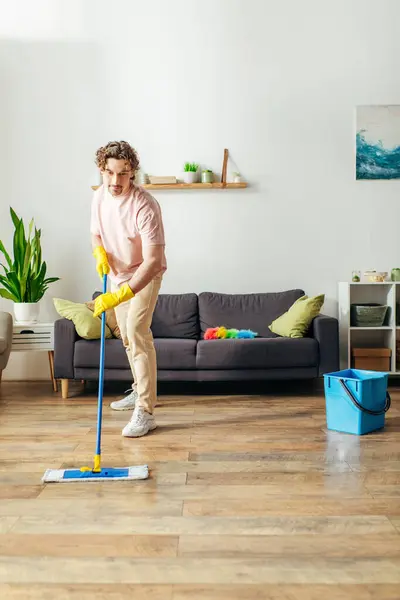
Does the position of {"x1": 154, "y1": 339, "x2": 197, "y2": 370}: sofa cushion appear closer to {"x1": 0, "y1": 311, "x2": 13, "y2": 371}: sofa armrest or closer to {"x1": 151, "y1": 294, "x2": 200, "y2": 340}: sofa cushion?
{"x1": 151, "y1": 294, "x2": 200, "y2": 340}: sofa cushion

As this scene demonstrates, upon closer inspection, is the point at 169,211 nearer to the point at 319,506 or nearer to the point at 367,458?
the point at 367,458

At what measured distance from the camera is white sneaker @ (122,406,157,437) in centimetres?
298

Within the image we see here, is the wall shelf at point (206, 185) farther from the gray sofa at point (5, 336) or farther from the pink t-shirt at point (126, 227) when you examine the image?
the pink t-shirt at point (126, 227)

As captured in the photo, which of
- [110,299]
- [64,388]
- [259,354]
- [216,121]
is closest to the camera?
[110,299]

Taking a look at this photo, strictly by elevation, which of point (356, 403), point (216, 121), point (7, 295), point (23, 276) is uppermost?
point (216, 121)

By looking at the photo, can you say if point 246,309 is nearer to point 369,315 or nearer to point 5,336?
point 369,315

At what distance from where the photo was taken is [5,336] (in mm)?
3979

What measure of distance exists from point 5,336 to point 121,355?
0.75 meters

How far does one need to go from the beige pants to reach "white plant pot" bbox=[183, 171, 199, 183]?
1771 millimetres

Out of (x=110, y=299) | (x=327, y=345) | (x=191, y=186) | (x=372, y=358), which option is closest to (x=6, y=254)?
(x=191, y=186)

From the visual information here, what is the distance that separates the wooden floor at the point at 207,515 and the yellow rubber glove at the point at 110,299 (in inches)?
24.7

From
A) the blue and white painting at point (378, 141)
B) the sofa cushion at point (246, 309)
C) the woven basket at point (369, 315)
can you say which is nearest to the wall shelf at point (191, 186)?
the sofa cushion at point (246, 309)

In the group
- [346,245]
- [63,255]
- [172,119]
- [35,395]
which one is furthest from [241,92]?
[35,395]

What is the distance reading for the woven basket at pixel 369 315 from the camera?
4.36 meters
